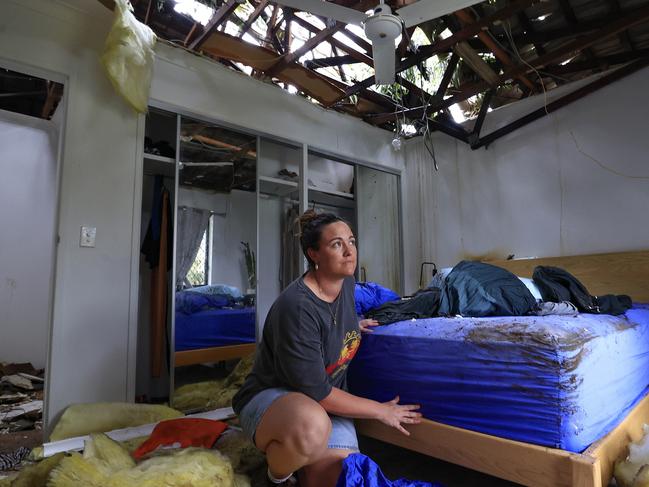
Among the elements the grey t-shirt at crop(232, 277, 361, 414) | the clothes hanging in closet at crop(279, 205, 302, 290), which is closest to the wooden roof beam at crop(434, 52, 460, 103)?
the clothes hanging in closet at crop(279, 205, 302, 290)

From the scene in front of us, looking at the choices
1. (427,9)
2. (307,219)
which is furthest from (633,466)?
(427,9)

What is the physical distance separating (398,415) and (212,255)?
1995mm

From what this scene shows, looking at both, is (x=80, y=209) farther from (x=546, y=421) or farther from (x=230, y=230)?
(x=546, y=421)

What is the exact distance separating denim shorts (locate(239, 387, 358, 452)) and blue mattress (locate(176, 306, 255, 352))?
1452mm

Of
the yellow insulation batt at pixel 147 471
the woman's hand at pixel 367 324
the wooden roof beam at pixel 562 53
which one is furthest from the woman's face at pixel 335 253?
Result: the wooden roof beam at pixel 562 53

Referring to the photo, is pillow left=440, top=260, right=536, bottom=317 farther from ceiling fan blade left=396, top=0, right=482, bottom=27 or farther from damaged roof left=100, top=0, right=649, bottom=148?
damaged roof left=100, top=0, right=649, bottom=148

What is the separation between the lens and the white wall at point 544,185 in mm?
3092

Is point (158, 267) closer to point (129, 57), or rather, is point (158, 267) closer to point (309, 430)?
point (129, 57)

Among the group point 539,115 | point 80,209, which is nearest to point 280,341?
point 80,209

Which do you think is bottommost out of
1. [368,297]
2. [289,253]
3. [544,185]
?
[368,297]

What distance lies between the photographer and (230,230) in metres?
3.12

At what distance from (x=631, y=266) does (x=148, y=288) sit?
3652mm

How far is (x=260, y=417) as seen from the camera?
1345 mm

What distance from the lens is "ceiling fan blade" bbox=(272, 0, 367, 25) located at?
5.91 feet
